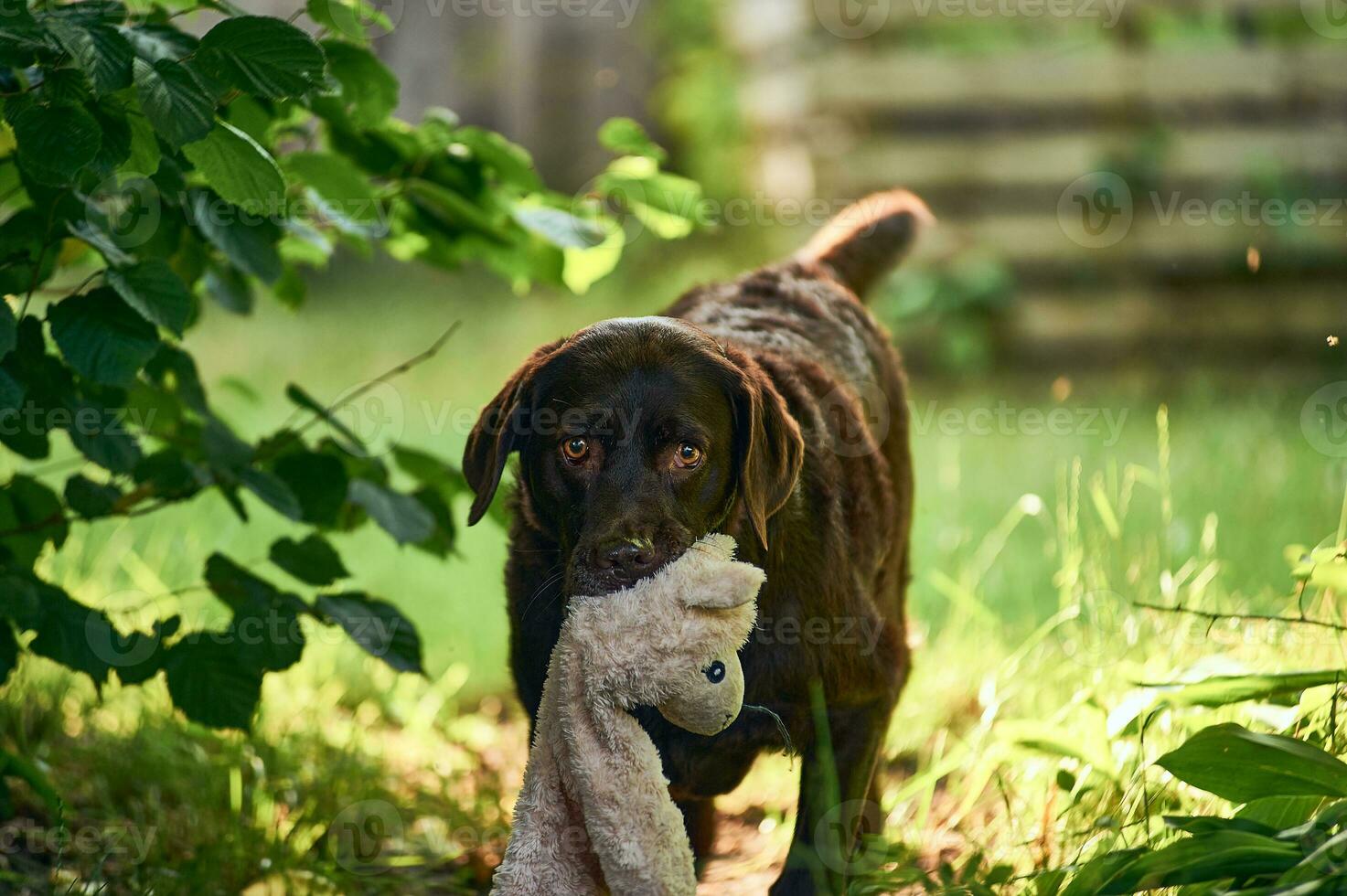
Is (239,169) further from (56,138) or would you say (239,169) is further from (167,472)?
(167,472)

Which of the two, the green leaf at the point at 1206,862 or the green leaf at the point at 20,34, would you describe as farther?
the green leaf at the point at 20,34

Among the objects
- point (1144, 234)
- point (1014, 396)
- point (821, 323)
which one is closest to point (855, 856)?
point (821, 323)

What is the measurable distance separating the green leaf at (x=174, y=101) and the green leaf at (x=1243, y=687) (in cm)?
180

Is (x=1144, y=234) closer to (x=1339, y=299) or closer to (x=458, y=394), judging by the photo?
(x=1339, y=299)

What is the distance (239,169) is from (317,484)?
2.66ft

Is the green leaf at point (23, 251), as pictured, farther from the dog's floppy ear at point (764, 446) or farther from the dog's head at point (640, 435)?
the dog's floppy ear at point (764, 446)

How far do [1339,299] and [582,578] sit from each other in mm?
6576

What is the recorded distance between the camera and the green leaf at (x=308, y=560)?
2.64m

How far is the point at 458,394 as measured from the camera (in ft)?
24.8

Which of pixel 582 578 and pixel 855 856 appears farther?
pixel 855 856

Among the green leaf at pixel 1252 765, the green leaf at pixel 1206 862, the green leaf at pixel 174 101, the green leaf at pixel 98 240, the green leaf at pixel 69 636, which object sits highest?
the green leaf at pixel 174 101

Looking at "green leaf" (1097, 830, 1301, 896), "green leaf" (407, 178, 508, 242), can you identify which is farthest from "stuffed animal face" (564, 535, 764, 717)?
"green leaf" (407, 178, 508, 242)

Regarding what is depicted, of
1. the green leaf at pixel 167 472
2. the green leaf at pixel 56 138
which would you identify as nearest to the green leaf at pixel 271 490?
the green leaf at pixel 167 472

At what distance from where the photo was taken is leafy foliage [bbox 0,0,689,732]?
2.08m
